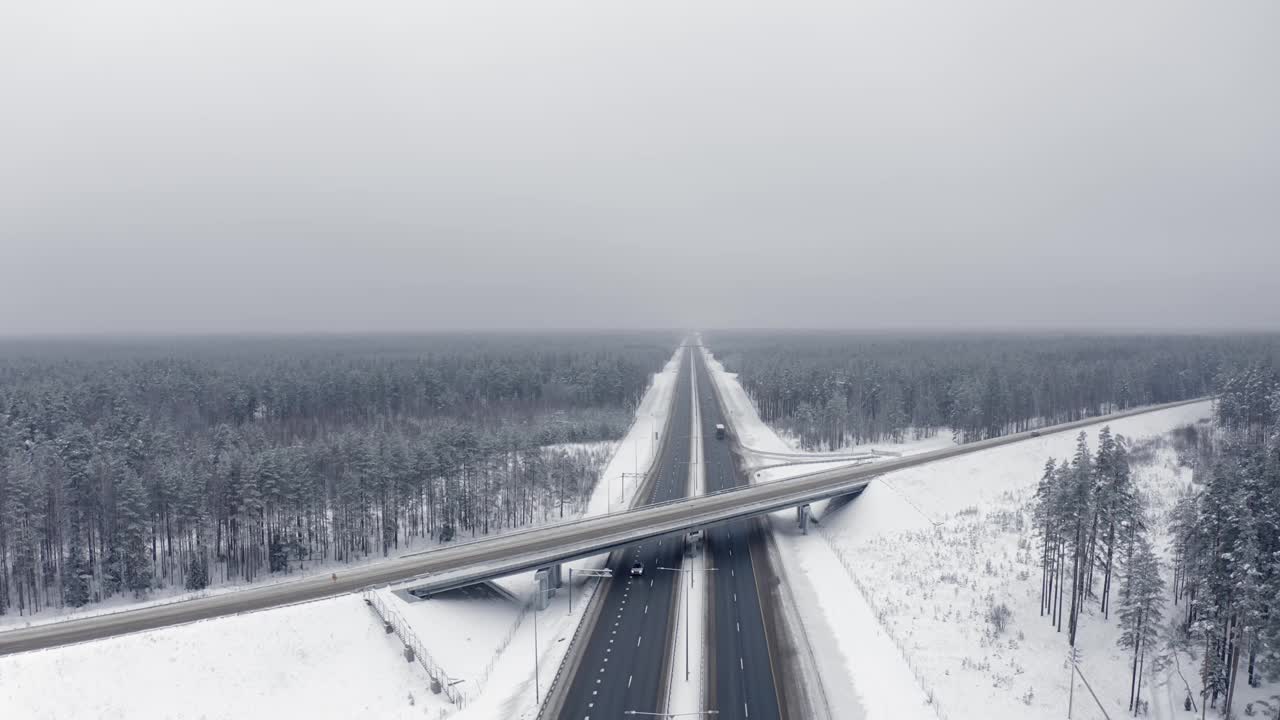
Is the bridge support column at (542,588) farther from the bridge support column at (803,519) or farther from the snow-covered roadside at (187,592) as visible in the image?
the bridge support column at (803,519)

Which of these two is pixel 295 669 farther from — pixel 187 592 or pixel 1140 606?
pixel 1140 606

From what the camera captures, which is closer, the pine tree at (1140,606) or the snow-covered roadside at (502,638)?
the pine tree at (1140,606)

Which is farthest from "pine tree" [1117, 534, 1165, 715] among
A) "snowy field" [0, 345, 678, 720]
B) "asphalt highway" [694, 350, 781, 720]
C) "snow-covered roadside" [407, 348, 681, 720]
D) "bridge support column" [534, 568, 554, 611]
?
"bridge support column" [534, 568, 554, 611]

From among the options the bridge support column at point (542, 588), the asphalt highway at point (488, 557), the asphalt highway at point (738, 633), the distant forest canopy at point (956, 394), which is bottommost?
the asphalt highway at point (738, 633)

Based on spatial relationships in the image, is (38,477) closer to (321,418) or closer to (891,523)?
(321,418)

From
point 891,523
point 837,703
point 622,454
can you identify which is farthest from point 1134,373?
point 837,703

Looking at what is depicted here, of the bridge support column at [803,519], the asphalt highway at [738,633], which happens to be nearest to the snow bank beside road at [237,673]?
the asphalt highway at [738,633]

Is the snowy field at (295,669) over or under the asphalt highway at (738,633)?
over
